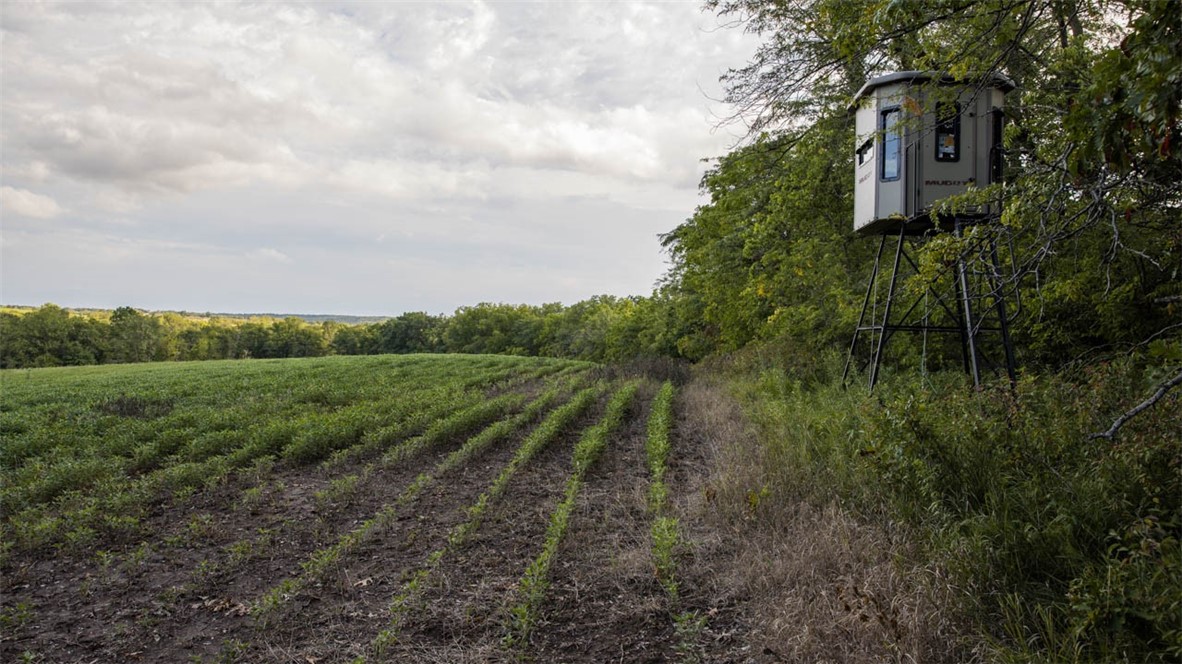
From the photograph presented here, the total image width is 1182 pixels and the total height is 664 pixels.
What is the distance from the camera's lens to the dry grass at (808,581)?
11.0 ft

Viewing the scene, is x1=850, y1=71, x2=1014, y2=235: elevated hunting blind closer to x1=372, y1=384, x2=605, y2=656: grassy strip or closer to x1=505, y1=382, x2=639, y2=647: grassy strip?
x1=505, y1=382, x2=639, y2=647: grassy strip

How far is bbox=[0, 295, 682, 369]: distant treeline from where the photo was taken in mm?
62312

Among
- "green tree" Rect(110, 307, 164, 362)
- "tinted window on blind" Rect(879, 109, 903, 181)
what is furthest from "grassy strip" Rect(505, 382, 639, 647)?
"green tree" Rect(110, 307, 164, 362)

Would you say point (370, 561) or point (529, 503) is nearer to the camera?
point (370, 561)

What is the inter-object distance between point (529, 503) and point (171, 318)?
10427 centimetres

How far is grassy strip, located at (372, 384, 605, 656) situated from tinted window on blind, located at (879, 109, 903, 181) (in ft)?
20.8

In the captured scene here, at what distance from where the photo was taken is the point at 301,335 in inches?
3290

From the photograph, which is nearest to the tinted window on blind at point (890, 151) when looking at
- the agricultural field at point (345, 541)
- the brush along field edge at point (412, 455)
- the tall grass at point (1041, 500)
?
the tall grass at point (1041, 500)

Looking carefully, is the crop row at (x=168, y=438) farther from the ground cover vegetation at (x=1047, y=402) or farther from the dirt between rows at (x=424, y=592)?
the ground cover vegetation at (x=1047, y=402)

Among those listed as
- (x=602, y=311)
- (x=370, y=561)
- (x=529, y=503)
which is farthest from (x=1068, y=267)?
(x=602, y=311)

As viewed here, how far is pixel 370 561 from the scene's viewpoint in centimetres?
545

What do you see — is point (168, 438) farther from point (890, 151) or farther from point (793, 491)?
point (890, 151)

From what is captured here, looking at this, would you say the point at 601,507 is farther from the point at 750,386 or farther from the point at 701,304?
the point at 701,304

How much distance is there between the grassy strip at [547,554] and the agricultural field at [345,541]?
0.9 inches
